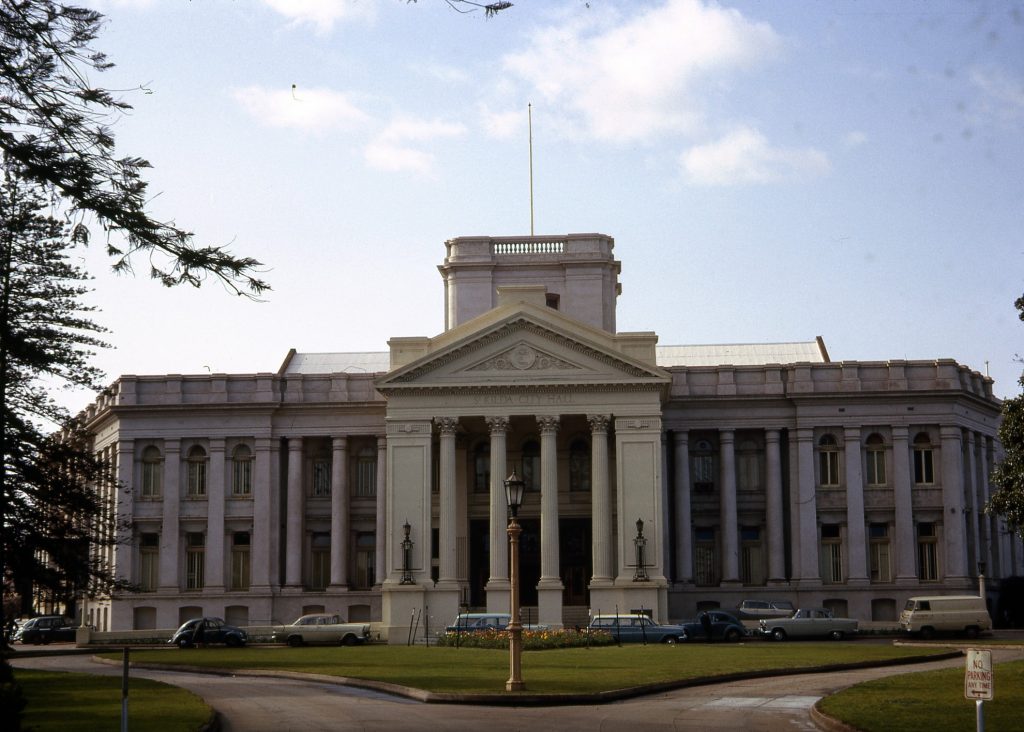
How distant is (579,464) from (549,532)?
28.1 ft

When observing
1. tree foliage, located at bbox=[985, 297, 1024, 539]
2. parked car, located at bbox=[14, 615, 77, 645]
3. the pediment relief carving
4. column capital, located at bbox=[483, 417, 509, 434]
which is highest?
the pediment relief carving

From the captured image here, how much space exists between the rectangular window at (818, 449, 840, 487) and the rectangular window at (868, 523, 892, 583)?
11.2 ft

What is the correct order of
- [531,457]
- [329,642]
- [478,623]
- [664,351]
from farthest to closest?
[664,351] < [531,457] < [329,642] < [478,623]

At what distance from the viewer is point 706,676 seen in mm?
39531

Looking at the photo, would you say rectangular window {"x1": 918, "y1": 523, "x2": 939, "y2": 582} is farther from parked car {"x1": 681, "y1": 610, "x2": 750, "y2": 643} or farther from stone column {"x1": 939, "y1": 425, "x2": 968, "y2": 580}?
parked car {"x1": 681, "y1": 610, "x2": 750, "y2": 643}

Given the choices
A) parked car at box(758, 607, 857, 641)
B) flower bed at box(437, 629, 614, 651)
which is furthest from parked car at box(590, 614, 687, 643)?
parked car at box(758, 607, 857, 641)

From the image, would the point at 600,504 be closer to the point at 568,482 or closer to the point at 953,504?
the point at 568,482

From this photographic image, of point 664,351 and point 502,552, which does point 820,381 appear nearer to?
point 664,351

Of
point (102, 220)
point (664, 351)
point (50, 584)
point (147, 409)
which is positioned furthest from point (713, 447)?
point (102, 220)

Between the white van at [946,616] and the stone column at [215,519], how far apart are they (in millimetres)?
36397

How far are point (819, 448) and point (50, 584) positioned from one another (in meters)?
50.5

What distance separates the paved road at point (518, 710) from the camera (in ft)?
95.6

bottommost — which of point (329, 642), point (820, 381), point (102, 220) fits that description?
point (329, 642)

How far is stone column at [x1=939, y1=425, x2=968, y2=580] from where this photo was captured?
76000 mm
